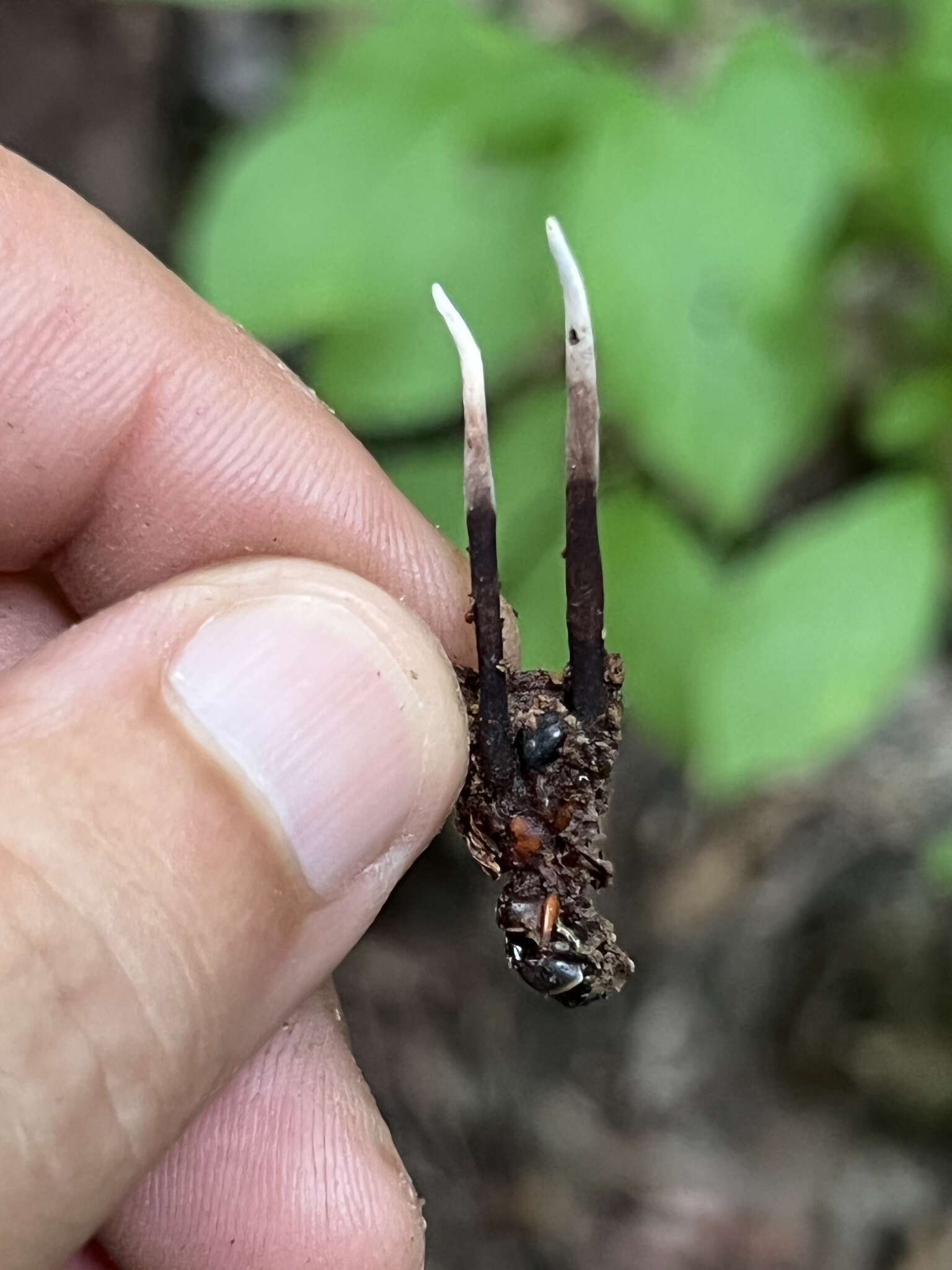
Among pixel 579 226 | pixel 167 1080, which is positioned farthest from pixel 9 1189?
pixel 579 226

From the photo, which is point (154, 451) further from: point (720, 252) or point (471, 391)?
point (720, 252)

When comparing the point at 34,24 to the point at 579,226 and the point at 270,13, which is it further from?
the point at 579,226

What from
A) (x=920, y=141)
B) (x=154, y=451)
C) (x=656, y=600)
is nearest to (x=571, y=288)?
(x=154, y=451)

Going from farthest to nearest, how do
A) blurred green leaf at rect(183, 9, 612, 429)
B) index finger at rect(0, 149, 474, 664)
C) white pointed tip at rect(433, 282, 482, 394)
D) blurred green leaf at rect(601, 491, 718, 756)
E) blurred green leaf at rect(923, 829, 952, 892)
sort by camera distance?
blurred green leaf at rect(923, 829, 952, 892) < blurred green leaf at rect(601, 491, 718, 756) < blurred green leaf at rect(183, 9, 612, 429) < index finger at rect(0, 149, 474, 664) < white pointed tip at rect(433, 282, 482, 394)

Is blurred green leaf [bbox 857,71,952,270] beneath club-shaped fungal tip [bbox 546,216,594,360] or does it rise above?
beneath

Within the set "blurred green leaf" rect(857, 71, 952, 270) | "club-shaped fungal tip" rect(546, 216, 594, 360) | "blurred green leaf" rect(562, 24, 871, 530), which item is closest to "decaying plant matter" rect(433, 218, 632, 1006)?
"club-shaped fungal tip" rect(546, 216, 594, 360)

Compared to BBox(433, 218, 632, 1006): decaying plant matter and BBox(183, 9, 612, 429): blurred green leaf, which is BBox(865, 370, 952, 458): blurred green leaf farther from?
BBox(433, 218, 632, 1006): decaying plant matter
